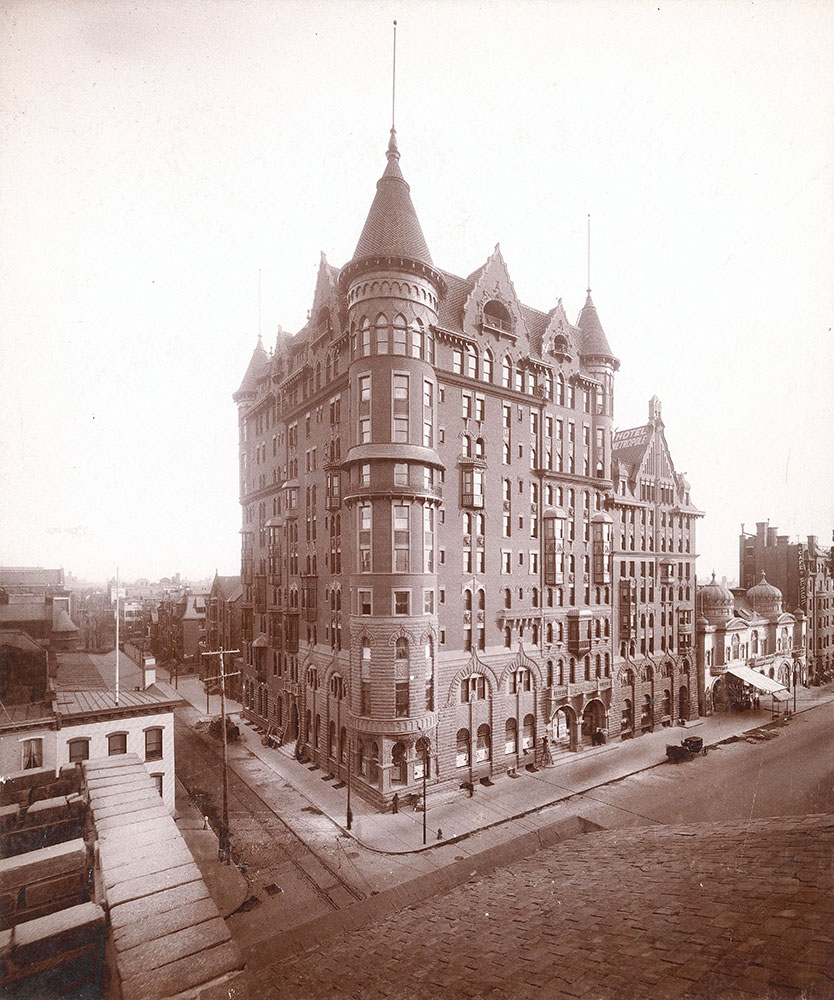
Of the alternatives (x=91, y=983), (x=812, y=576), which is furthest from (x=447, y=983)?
(x=812, y=576)

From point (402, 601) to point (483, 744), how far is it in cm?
1346

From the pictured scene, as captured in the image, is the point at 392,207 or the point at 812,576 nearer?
the point at 392,207

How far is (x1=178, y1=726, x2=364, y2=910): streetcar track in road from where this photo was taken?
2566 centimetres

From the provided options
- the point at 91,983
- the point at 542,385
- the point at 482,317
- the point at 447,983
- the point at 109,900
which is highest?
the point at 482,317

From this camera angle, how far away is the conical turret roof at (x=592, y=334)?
2015 inches

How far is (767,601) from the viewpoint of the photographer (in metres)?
70.9

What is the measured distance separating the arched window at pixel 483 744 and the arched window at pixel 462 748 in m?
1.02

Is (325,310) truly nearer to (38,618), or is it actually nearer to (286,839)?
(286,839)

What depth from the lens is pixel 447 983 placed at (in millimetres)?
8750

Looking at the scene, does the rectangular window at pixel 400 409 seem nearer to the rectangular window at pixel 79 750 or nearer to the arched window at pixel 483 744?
the arched window at pixel 483 744

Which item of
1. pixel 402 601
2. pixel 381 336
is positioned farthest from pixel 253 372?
pixel 402 601

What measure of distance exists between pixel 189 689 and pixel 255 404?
3923 centimetres

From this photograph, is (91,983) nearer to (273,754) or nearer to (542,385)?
(273,754)

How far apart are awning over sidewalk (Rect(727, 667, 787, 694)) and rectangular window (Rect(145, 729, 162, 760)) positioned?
5871 centimetres
